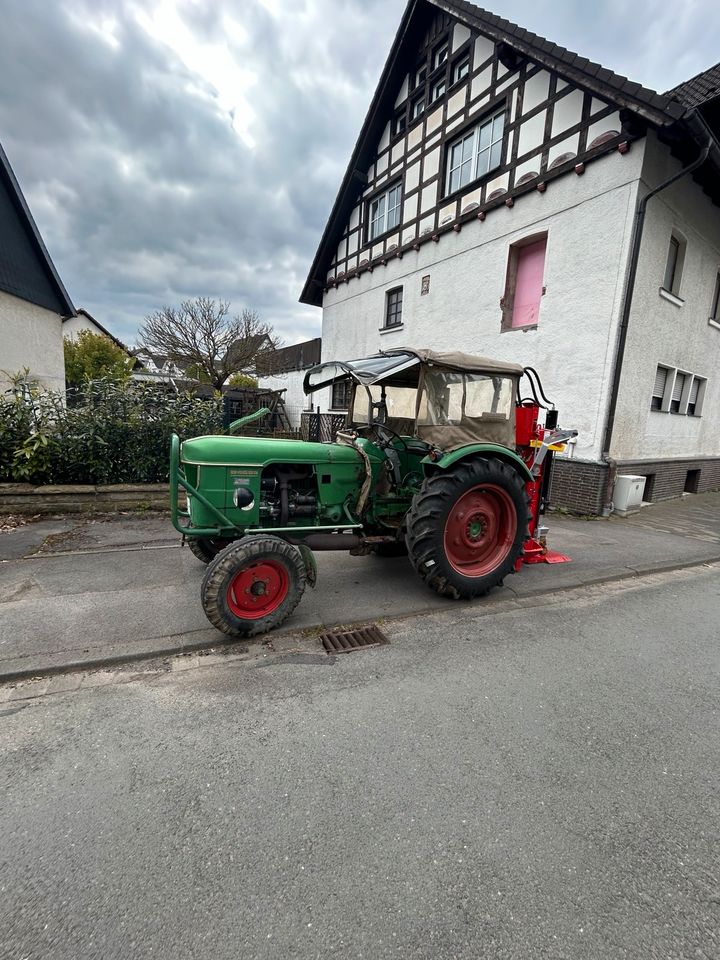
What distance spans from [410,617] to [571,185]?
8193 millimetres

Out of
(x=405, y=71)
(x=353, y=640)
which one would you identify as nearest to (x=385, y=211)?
(x=405, y=71)

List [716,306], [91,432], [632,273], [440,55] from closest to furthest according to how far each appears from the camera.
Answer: [91,432]
[632,273]
[716,306]
[440,55]

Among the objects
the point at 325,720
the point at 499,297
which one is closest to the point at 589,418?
the point at 499,297

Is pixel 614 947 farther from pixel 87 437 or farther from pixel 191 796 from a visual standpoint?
pixel 87 437

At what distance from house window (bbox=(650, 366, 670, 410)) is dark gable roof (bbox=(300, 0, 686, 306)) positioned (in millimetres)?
4321

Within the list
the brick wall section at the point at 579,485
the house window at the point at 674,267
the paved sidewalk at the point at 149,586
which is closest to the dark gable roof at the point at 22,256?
the paved sidewalk at the point at 149,586

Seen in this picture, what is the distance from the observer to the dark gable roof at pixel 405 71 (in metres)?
6.21

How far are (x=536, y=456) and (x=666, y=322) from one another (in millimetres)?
6098

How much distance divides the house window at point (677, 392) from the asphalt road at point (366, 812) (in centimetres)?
820

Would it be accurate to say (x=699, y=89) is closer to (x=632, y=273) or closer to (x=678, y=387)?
(x=632, y=273)

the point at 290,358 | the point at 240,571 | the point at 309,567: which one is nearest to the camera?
the point at 240,571

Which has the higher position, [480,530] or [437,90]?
[437,90]

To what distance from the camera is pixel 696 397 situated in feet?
33.4

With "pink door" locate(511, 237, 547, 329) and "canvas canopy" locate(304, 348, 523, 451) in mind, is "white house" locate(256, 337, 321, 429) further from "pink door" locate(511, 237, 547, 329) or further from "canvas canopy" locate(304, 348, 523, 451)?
"canvas canopy" locate(304, 348, 523, 451)
